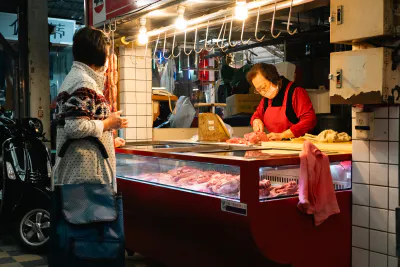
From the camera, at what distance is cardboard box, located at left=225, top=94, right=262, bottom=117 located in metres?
7.67

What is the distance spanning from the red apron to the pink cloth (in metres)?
2.23

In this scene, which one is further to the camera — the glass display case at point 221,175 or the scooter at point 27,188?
the scooter at point 27,188

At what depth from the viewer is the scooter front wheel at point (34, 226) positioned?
19.2ft

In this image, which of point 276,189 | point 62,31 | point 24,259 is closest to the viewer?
point 276,189

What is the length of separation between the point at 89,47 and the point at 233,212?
1530 millimetres

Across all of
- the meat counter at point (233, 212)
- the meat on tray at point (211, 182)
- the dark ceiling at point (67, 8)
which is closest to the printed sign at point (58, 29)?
the dark ceiling at point (67, 8)

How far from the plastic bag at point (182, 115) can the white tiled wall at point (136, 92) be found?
2.21 ft

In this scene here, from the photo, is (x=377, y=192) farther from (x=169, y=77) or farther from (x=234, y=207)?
(x=169, y=77)

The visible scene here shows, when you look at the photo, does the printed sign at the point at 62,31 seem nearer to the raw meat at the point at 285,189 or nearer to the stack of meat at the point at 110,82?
the stack of meat at the point at 110,82

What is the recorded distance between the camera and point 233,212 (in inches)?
137

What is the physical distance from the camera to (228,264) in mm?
3732

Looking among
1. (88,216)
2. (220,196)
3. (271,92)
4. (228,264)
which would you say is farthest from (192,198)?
(271,92)

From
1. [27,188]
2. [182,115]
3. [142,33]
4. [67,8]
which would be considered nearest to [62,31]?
[67,8]

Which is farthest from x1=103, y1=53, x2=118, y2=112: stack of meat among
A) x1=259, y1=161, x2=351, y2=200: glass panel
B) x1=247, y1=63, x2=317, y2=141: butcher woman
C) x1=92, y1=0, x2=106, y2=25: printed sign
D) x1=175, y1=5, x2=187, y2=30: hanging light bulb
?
x1=259, y1=161, x2=351, y2=200: glass panel
